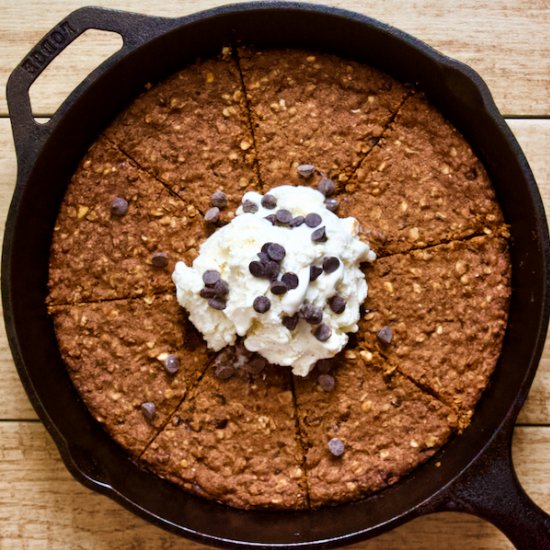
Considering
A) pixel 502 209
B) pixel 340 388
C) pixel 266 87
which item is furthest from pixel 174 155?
pixel 502 209

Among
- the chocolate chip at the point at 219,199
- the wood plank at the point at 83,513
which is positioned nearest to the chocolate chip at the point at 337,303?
the chocolate chip at the point at 219,199

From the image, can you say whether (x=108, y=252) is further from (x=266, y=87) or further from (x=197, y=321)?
(x=266, y=87)

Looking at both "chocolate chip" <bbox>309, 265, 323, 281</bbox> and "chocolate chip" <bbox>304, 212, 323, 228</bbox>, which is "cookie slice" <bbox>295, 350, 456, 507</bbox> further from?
"chocolate chip" <bbox>304, 212, 323, 228</bbox>

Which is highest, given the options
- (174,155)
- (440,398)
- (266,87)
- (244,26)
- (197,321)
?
(244,26)

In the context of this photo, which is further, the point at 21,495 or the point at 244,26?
the point at 21,495

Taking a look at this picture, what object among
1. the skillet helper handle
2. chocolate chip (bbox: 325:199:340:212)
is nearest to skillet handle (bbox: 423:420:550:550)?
the skillet helper handle

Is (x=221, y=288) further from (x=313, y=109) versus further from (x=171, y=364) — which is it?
(x=313, y=109)
